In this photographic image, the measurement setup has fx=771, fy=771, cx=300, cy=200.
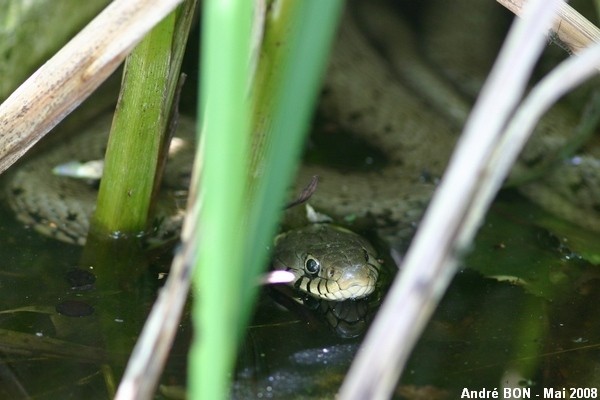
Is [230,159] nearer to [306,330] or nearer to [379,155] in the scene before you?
[306,330]

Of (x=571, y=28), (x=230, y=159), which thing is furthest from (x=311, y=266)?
(x=230, y=159)

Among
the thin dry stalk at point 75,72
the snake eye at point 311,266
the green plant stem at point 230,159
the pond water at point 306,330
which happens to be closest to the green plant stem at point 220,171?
the green plant stem at point 230,159

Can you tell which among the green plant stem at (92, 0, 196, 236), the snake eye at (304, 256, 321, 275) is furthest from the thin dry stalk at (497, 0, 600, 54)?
the snake eye at (304, 256, 321, 275)

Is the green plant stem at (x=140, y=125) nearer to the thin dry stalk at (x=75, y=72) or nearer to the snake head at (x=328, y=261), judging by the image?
the thin dry stalk at (x=75, y=72)

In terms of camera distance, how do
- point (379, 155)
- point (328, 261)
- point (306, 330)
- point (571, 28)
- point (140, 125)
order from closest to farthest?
point (571, 28) < point (140, 125) < point (306, 330) < point (328, 261) < point (379, 155)

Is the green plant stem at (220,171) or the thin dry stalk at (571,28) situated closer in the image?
the green plant stem at (220,171)

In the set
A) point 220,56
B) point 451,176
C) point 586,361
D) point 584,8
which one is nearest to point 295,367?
point 586,361

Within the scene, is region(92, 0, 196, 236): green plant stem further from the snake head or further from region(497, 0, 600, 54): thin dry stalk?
region(497, 0, 600, 54): thin dry stalk
